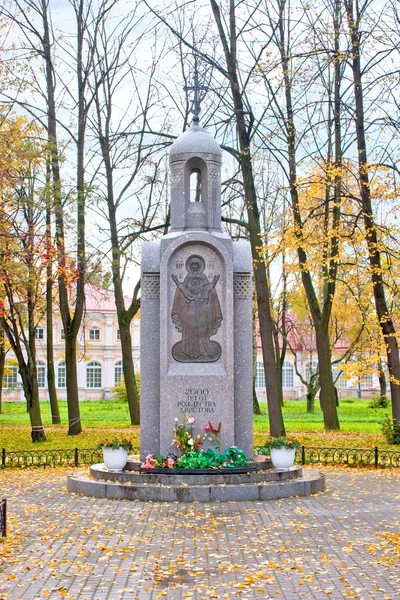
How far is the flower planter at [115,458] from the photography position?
15.0 meters

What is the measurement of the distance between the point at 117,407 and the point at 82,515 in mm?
40989

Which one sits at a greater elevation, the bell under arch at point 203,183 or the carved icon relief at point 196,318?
the bell under arch at point 203,183

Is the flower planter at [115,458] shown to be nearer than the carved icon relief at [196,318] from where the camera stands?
Yes

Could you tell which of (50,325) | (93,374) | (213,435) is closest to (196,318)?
(213,435)

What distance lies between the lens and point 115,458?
15.0 m

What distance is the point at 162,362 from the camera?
51.3 feet

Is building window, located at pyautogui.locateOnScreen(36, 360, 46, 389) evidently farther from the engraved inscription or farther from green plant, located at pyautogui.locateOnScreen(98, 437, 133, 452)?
green plant, located at pyautogui.locateOnScreen(98, 437, 133, 452)

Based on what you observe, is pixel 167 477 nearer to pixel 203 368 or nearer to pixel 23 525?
pixel 203 368

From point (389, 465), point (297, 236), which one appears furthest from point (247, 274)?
point (297, 236)

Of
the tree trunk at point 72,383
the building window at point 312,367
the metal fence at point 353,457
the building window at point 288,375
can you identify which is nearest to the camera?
the metal fence at point 353,457

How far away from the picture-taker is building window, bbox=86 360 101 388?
71375 mm

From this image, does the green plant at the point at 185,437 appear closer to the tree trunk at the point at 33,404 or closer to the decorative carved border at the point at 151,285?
the decorative carved border at the point at 151,285

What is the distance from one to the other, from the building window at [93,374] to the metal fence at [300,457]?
5159 cm

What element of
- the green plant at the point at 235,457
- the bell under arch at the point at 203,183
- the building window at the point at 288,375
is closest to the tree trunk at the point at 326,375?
the bell under arch at the point at 203,183
